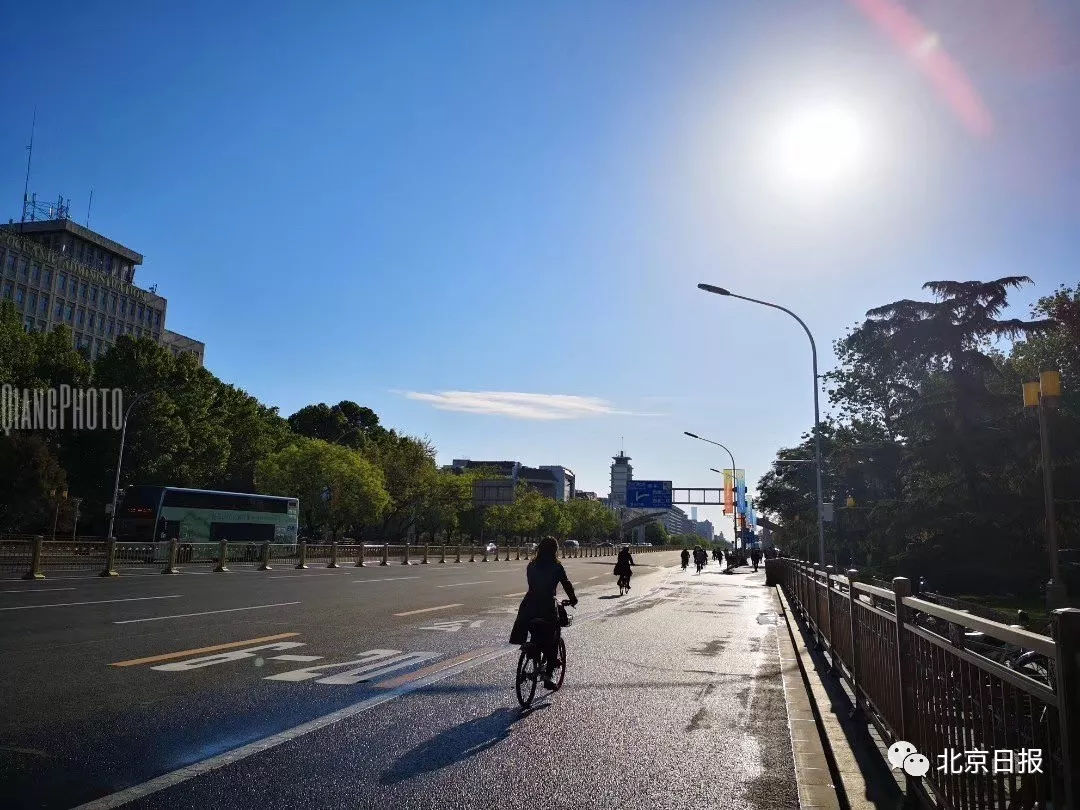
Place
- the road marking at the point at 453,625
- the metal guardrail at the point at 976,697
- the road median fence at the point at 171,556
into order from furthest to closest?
the road median fence at the point at 171,556
the road marking at the point at 453,625
the metal guardrail at the point at 976,697

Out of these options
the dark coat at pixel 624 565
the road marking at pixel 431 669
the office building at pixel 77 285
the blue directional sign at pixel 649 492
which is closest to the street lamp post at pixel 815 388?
the dark coat at pixel 624 565

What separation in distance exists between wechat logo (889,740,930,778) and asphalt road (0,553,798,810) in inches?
28.1

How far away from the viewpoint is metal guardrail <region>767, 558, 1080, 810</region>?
8.77ft

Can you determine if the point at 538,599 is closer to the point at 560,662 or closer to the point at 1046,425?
the point at 560,662

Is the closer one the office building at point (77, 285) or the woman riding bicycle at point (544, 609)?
the woman riding bicycle at point (544, 609)

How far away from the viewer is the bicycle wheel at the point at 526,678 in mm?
7505

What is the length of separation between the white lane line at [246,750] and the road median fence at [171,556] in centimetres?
2016

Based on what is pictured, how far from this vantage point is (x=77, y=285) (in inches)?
3440

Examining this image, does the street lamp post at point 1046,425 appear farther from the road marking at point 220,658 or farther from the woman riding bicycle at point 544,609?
the road marking at point 220,658

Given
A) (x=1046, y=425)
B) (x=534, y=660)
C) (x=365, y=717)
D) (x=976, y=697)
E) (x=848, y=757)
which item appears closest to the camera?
(x=976, y=697)

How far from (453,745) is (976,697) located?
3887 millimetres

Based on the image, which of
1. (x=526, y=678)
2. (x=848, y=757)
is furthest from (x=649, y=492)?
(x=848, y=757)

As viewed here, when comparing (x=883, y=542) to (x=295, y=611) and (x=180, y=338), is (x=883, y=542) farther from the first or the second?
(x=180, y=338)

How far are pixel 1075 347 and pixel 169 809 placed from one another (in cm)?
3974
